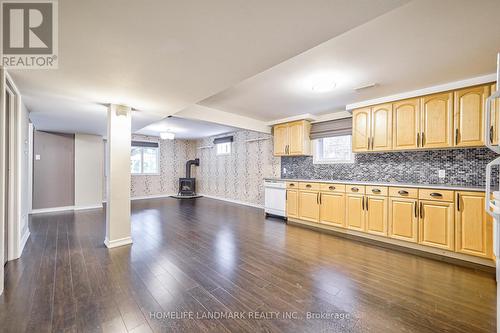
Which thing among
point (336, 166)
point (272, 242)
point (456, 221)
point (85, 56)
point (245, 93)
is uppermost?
point (245, 93)

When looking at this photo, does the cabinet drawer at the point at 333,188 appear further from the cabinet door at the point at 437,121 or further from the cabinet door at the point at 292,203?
the cabinet door at the point at 437,121

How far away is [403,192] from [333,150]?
171 centimetres

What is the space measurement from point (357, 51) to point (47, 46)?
2.66 meters

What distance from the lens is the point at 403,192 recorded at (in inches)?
120

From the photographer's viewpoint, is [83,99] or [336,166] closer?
[83,99]

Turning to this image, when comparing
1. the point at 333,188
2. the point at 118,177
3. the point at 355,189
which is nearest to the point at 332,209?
the point at 333,188

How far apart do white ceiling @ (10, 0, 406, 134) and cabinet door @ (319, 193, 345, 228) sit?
2.76 meters

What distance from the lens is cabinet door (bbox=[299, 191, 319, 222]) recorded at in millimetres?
4037

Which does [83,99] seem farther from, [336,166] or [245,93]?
[336,166]

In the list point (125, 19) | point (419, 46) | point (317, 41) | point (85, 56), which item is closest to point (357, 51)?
point (419, 46)

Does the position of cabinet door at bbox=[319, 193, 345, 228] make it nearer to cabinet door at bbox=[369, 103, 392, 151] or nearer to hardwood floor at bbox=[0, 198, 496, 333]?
hardwood floor at bbox=[0, 198, 496, 333]

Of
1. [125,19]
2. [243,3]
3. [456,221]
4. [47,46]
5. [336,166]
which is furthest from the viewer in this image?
[336,166]

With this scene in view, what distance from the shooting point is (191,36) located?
1458 millimetres
